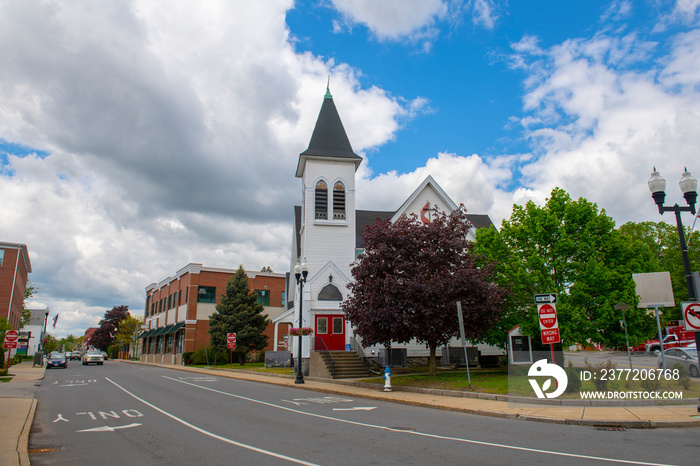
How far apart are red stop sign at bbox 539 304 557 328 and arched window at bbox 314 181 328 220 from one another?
1849cm

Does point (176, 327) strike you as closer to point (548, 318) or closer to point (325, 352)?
point (325, 352)

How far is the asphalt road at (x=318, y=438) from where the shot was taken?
7316 mm

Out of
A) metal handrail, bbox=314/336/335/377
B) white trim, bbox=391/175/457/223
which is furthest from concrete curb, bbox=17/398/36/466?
white trim, bbox=391/175/457/223

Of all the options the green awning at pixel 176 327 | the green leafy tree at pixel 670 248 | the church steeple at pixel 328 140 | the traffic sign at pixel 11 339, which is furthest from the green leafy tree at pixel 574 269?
the green awning at pixel 176 327

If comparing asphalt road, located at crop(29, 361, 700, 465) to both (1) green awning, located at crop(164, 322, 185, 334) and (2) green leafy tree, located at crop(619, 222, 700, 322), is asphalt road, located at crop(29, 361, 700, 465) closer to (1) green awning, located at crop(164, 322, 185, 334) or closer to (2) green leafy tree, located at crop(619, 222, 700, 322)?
(1) green awning, located at crop(164, 322, 185, 334)

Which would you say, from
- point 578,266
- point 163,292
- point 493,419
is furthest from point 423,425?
point 163,292

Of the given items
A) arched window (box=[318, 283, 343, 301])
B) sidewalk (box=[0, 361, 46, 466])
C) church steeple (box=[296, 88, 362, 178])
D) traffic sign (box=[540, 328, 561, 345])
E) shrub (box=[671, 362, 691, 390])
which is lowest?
sidewalk (box=[0, 361, 46, 466])

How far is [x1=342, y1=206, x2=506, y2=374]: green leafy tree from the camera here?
18391 mm

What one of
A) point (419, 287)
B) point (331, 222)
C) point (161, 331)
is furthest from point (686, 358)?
point (161, 331)

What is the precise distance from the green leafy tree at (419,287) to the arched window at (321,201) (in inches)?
428

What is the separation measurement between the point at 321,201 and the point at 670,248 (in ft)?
134

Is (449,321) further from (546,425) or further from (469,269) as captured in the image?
(546,425)

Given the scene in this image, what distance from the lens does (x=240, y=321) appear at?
40.5 m

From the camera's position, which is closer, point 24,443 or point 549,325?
point 24,443
